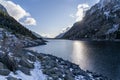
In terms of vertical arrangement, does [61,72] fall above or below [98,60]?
above

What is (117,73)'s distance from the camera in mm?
58250

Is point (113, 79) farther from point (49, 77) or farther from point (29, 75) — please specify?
point (29, 75)

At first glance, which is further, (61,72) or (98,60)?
(98,60)

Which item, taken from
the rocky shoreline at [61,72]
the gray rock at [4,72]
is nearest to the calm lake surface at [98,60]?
the rocky shoreline at [61,72]

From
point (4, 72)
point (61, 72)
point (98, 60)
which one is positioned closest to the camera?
point (4, 72)

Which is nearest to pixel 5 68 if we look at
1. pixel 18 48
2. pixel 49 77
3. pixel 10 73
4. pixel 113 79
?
pixel 10 73

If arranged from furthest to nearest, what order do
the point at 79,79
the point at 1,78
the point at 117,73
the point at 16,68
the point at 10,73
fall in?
the point at 117,73 → the point at 79,79 → the point at 16,68 → the point at 10,73 → the point at 1,78

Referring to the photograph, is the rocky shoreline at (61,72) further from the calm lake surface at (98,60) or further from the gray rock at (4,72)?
the calm lake surface at (98,60)

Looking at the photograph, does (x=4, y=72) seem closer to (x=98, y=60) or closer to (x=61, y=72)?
(x=61, y=72)

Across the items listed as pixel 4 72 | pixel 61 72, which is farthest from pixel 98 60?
pixel 4 72

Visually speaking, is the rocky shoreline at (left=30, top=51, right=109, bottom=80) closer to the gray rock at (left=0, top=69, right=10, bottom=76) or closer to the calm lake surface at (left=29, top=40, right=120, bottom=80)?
the gray rock at (left=0, top=69, right=10, bottom=76)

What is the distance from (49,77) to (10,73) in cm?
666

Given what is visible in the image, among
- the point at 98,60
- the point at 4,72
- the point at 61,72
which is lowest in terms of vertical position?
the point at 98,60

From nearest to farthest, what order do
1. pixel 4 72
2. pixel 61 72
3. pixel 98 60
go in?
pixel 4 72
pixel 61 72
pixel 98 60
